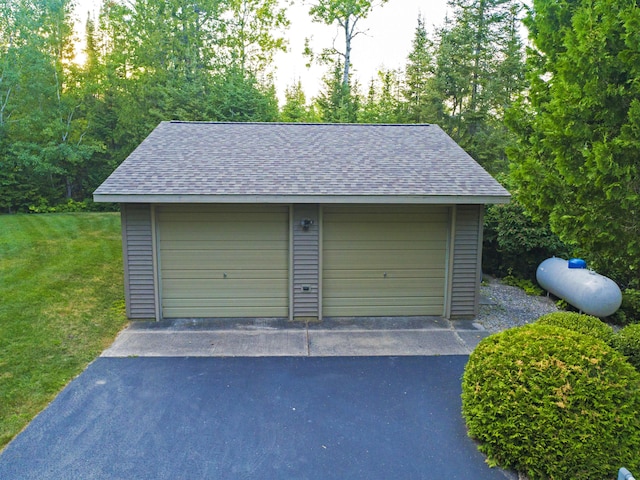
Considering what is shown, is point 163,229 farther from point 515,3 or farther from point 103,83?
point 515,3

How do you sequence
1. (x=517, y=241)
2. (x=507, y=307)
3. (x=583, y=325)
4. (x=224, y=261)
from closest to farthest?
(x=583, y=325) < (x=224, y=261) < (x=507, y=307) < (x=517, y=241)

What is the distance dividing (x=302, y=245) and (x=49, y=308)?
4.52 metres

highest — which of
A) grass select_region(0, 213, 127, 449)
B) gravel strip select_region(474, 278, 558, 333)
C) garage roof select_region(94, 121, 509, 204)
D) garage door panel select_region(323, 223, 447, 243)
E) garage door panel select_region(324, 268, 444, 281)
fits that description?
garage roof select_region(94, 121, 509, 204)

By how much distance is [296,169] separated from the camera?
7.70 m

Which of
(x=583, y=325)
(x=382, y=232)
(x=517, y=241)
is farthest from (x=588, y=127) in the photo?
(x=517, y=241)

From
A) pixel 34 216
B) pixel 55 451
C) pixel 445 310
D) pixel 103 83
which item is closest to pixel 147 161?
pixel 55 451

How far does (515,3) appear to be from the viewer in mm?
Result: 20094

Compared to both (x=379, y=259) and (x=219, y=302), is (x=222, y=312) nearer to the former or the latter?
(x=219, y=302)

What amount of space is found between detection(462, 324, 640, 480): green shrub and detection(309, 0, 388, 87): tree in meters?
18.5

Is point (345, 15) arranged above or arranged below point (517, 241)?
above

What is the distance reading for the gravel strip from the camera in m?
7.64

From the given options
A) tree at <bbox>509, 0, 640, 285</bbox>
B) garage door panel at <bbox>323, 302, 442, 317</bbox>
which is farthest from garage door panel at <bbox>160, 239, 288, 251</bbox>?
tree at <bbox>509, 0, 640, 285</bbox>

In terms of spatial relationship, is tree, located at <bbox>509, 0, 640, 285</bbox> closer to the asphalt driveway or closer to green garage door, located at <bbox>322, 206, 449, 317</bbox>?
green garage door, located at <bbox>322, 206, 449, 317</bbox>

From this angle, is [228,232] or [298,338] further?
[228,232]
